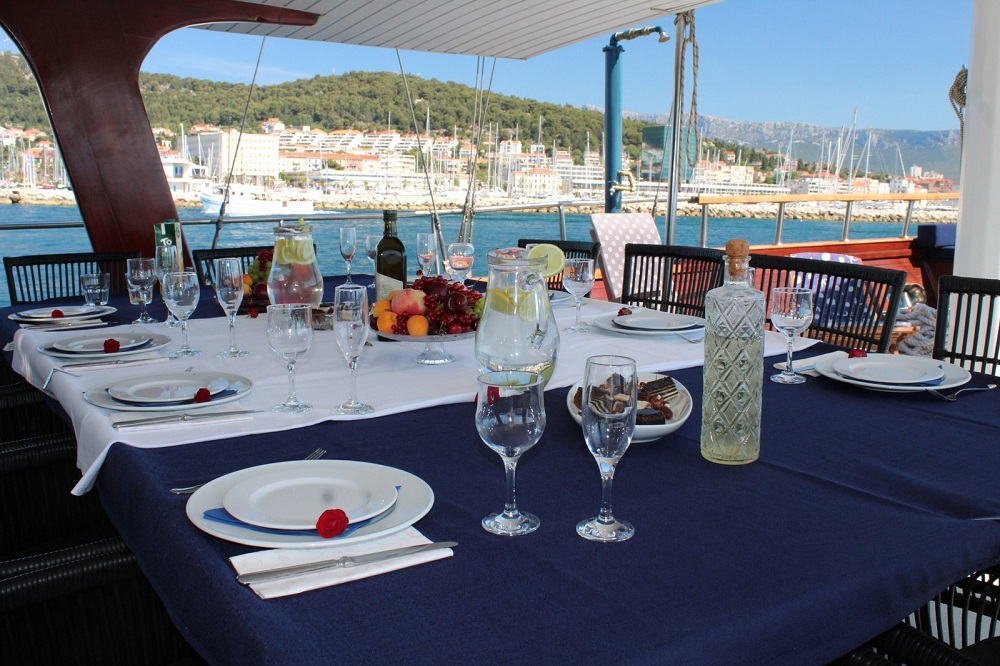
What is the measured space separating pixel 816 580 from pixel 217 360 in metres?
1.39

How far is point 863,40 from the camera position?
36438 millimetres

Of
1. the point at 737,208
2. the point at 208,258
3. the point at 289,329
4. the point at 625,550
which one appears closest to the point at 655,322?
the point at 289,329

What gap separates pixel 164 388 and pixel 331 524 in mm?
764

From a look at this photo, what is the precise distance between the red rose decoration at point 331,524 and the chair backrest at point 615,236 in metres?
5.02

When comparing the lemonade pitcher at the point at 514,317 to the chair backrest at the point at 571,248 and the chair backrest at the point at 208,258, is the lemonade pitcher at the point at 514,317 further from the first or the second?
the chair backrest at the point at 208,258

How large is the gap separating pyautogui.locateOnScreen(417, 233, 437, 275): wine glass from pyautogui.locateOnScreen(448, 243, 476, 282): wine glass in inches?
3.7

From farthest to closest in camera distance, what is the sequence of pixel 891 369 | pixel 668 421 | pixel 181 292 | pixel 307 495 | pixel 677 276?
pixel 677 276 → pixel 181 292 → pixel 891 369 → pixel 668 421 → pixel 307 495

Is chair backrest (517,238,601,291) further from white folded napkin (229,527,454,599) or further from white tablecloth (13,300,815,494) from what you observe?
white folded napkin (229,527,454,599)

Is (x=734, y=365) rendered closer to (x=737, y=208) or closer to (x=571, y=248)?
(x=571, y=248)

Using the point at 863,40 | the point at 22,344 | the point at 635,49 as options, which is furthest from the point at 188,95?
the point at 863,40

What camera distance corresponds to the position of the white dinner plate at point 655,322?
2.04 m

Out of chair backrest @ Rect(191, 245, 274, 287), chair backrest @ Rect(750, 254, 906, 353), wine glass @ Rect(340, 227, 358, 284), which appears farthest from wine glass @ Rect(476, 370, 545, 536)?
chair backrest @ Rect(191, 245, 274, 287)

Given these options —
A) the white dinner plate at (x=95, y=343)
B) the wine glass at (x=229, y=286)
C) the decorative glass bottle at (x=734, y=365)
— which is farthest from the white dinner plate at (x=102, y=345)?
the decorative glass bottle at (x=734, y=365)

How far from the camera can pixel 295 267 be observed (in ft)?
6.56
